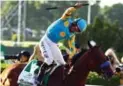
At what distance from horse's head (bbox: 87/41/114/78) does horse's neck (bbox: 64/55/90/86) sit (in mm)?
110

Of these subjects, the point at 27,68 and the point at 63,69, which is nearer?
the point at 63,69

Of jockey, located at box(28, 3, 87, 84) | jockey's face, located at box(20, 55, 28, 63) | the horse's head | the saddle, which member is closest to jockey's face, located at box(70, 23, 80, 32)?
jockey, located at box(28, 3, 87, 84)

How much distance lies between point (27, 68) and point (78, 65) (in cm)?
130

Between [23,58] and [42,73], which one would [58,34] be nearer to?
[42,73]

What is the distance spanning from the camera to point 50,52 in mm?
10492

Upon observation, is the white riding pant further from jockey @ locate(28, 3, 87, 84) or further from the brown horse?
the brown horse

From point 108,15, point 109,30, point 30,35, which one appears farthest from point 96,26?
point 30,35

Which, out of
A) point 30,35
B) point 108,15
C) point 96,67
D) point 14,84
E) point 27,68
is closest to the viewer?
point 96,67

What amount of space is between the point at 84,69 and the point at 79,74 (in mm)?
139

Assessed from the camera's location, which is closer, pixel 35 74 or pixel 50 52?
pixel 50 52

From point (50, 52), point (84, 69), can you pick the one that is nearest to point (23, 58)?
point (50, 52)

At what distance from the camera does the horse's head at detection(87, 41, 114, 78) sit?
9.96 metres

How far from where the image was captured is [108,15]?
9500cm

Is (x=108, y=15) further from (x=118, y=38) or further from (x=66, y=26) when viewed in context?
(x=66, y=26)
